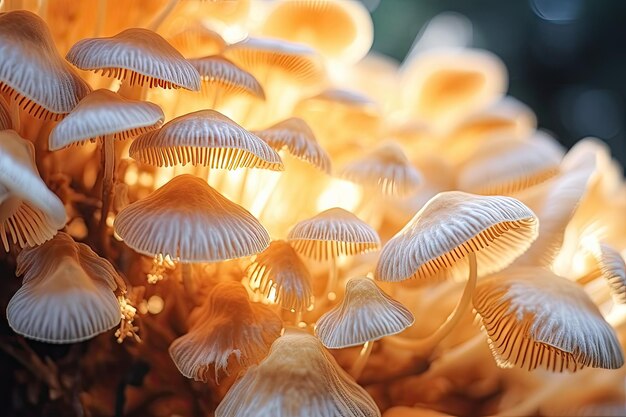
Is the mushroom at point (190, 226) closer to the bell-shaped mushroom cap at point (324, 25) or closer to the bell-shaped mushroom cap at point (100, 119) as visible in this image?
the bell-shaped mushroom cap at point (100, 119)

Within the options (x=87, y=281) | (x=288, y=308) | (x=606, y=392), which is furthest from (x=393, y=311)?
(x=606, y=392)

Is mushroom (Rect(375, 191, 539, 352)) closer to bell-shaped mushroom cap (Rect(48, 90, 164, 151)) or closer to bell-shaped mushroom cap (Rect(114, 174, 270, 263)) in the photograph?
bell-shaped mushroom cap (Rect(114, 174, 270, 263))

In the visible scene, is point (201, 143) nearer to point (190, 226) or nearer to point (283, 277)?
point (190, 226)

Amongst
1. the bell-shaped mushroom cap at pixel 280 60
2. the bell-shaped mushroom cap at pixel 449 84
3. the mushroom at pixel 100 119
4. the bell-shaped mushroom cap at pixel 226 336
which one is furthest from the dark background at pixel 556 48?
the mushroom at pixel 100 119

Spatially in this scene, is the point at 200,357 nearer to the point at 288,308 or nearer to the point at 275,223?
the point at 288,308

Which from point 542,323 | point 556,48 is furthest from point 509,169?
point 556,48

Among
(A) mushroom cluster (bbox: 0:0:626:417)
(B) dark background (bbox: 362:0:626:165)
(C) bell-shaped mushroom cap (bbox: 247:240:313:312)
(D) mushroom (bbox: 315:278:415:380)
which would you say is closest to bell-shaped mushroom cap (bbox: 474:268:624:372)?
(A) mushroom cluster (bbox: 0:0:626:417)
